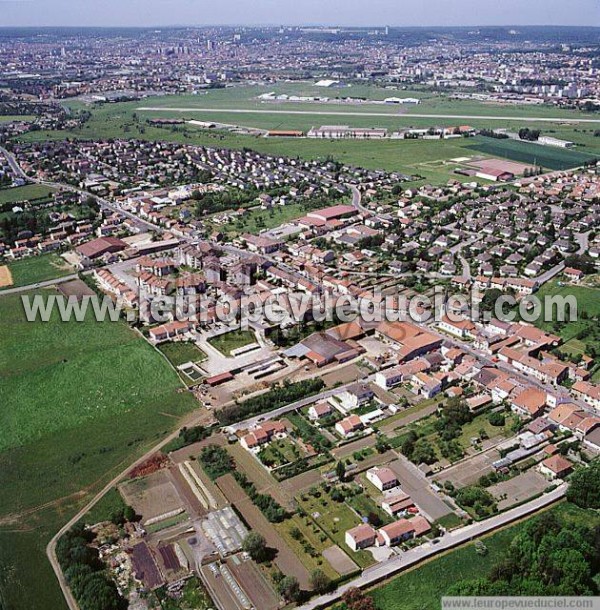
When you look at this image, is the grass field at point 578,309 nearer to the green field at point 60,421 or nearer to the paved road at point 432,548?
the paved road at point 432,548

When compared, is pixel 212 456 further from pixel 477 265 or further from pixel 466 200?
pixel 466 200

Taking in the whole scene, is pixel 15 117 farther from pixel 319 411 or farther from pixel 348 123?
pixel 319 411

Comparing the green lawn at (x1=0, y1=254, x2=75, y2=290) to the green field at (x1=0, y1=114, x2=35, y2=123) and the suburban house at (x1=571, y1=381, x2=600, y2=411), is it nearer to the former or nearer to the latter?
the suburban house at (x1=571, y1=381, x2=600, y2=411)

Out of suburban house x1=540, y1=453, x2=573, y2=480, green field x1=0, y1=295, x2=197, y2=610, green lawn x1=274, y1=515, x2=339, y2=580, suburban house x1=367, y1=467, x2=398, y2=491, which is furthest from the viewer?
suburban house x1=540, y1=453, x2=573, y2=480

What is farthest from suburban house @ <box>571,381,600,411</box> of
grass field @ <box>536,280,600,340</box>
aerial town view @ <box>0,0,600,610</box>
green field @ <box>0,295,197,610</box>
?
green field @ <box>0,295,197,610</box>

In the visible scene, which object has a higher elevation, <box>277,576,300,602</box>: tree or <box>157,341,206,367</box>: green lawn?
<box>157,341,206,367</box>: green lawn

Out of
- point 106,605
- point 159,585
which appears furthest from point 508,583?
point 106,605

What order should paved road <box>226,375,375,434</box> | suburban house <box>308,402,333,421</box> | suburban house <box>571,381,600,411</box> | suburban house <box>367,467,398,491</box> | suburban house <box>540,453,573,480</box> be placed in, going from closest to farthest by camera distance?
suburban house <box>367,467,398,491</box> < suburban house <box>540,453,573,480</box> < paved road <box>226,375,375,434</box> < suburban house <box>308,402,333,421</box> < suburban house <box>571,381,600,411</box>
